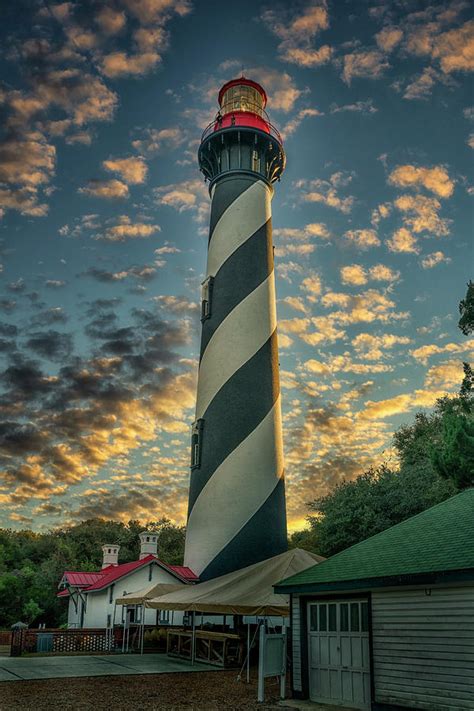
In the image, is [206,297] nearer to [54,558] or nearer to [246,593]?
[246,593]

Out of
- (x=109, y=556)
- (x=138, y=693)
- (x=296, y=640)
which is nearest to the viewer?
(x=138, y=693)

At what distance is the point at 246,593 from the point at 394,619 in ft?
17.9

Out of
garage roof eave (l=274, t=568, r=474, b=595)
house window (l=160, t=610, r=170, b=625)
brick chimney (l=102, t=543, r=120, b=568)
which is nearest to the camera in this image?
garage roof eave (l=274, t=568, r=474, b=595)

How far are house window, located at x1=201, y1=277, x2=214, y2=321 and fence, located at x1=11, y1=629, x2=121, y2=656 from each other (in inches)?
471

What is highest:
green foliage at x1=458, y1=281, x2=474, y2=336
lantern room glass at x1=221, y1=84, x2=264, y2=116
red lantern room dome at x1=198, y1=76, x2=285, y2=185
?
lantern room glass at x1=221, y1=84, x2=264, y2=116

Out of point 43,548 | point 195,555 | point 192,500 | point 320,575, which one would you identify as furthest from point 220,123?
point 43,548

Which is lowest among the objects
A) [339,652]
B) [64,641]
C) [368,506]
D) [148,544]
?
[64,641]

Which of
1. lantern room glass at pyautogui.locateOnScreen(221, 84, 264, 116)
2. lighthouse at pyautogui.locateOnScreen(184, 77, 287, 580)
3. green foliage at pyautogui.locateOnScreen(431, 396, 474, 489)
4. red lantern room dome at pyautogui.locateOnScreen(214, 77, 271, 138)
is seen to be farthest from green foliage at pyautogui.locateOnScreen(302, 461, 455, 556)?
lantern room glass at pyautogui.locateOnScreen(221, 84, 264, 116)

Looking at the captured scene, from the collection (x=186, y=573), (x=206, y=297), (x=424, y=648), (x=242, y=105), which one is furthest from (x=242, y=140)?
(x=424, y=648)

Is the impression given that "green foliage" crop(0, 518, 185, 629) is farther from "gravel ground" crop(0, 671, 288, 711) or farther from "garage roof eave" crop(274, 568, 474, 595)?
"garage roof eave" crop(274, 568, 474, 595)

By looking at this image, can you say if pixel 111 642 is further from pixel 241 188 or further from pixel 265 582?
pixel 241 188

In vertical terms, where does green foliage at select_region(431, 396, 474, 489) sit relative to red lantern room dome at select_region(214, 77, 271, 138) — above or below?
below

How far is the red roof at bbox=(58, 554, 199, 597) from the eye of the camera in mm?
22797

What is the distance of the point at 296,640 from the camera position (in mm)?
13523
